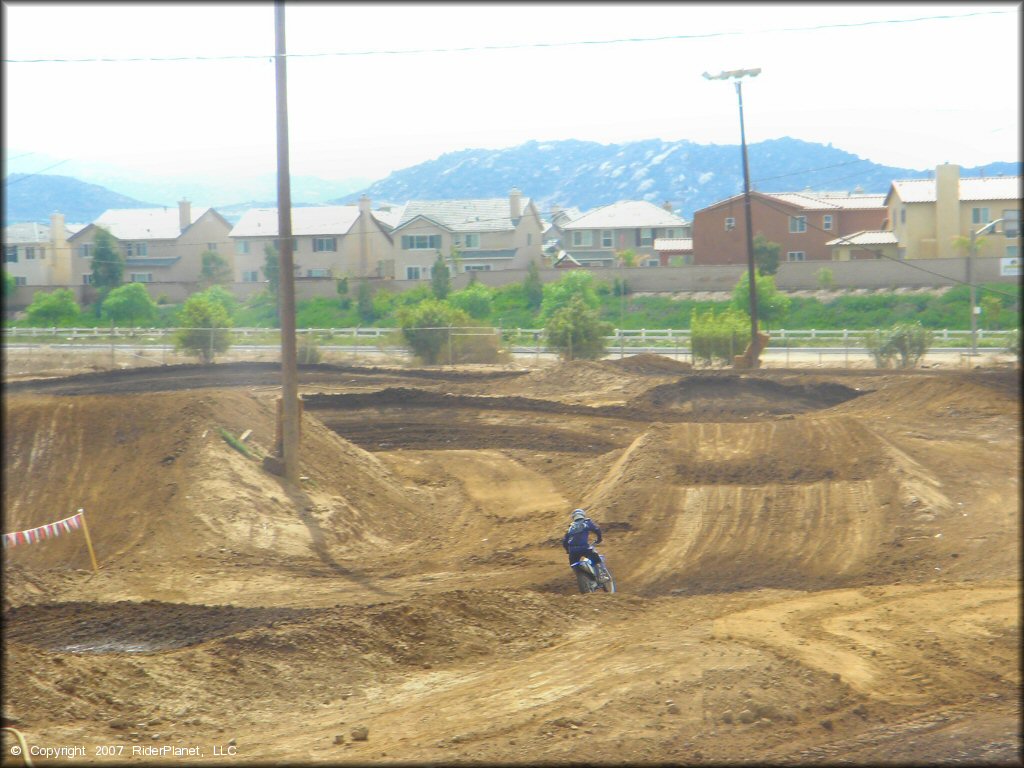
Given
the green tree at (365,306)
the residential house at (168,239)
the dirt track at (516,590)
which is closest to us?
the dirt track at (516,590)

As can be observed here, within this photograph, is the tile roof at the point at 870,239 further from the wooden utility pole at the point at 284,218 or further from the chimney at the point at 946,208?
the wooden utility pole at the point at 284,218

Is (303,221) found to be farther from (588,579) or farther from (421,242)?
(588,579)

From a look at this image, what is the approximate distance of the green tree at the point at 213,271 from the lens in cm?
5734

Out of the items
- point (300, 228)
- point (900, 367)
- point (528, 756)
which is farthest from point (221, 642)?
point (300, 228)

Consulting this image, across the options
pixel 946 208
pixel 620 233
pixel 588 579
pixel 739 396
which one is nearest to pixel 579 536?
pixel 588 579

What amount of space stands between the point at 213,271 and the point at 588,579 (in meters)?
47.5

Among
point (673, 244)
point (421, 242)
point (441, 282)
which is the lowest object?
point (441, 282)

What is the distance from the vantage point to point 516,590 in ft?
47.3

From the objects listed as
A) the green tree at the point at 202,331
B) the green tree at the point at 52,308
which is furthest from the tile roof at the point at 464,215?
the green tree at the point at 52,308

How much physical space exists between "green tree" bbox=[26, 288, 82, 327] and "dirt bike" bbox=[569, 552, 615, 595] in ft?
119

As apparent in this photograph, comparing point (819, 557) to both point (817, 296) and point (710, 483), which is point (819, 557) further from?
point (817, 296)

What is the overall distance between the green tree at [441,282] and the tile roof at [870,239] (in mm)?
21648

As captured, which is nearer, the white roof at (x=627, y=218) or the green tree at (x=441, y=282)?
the green tree at (x=441, y=282)

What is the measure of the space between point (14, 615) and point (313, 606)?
375cm
